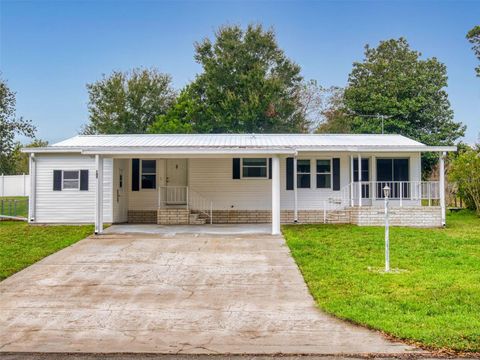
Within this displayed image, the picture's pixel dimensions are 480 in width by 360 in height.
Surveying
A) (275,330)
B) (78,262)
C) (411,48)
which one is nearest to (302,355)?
(275,330)

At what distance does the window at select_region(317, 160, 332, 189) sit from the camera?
17609 mm

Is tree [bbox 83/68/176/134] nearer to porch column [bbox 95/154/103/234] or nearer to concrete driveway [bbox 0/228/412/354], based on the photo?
porch column [bbox 95/154/103/234]

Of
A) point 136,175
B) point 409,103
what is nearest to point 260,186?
point 136,175

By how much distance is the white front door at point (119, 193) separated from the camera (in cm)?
1662

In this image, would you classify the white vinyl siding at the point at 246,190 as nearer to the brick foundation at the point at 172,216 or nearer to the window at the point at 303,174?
the window at the point at 303,174

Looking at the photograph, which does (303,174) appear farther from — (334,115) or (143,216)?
(334,115)

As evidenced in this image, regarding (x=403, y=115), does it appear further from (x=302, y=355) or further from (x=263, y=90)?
(x=302, y=355)

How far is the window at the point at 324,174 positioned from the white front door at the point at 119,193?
7.00 m

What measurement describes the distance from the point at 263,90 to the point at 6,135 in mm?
14927

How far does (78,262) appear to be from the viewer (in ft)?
32.7

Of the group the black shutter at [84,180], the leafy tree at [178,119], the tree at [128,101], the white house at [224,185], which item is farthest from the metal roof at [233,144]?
the tree at [128,101]

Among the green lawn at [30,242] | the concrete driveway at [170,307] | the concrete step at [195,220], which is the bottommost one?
the concrete driveway at [170,307]

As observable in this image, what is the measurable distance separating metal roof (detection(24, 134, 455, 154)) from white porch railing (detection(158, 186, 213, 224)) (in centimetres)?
173

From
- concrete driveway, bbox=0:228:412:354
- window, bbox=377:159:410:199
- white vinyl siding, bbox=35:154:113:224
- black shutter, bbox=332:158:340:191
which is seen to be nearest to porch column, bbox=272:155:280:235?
concrete driveway, bbox=0:228:412:354
